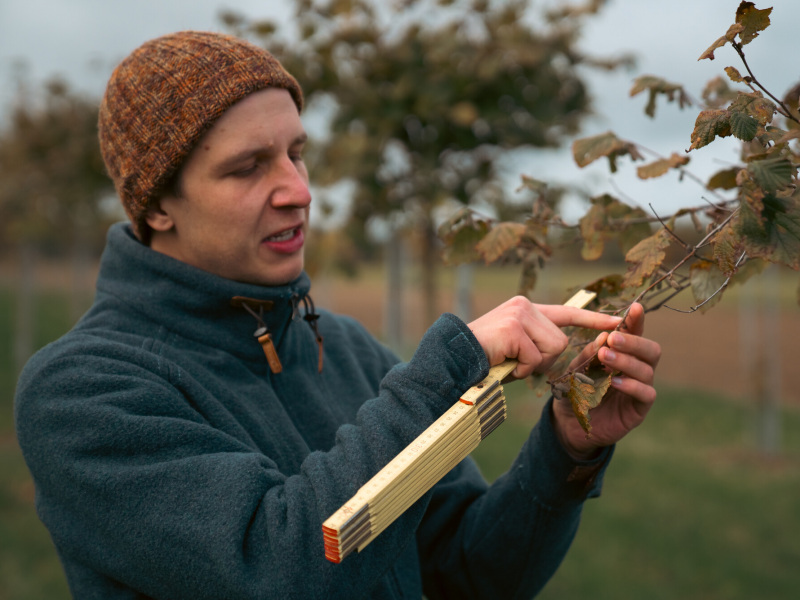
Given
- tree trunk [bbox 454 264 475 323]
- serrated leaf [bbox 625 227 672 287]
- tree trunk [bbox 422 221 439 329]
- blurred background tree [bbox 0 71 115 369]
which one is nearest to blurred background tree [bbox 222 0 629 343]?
tree trunk [bbox 422 221 439 329]

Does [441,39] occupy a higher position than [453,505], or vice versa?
[441,39]

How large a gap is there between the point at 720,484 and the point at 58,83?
26.1 feet

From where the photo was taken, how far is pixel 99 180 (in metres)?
7.83

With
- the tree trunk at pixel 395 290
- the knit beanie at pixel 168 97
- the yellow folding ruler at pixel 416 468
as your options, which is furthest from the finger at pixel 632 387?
the tree trunk at pixel 395 290

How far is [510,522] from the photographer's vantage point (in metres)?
1.76

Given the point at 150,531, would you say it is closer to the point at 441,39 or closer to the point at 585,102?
the point at 441,39

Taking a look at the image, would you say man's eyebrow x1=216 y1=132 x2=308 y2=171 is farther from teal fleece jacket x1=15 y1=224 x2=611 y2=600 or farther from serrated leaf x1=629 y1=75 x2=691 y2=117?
serrated leaf x1=629 y1=75 x2=691 y2=117

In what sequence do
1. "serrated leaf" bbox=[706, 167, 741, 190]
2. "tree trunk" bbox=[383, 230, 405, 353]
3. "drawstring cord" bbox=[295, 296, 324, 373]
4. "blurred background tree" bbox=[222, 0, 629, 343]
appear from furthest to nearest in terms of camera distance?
"tree trunk" bbox=[383, 230, 405, 353], "blurred background tree" bbox=[222, 0, 629, 343], "drawstring cord" bbox=[295, 296, 324, 373], "serrated leaf" bbox=[706, 167, 741, 190]

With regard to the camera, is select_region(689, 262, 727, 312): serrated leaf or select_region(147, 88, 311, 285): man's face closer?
select_region(689, 262, 727, 312): serrated leaf

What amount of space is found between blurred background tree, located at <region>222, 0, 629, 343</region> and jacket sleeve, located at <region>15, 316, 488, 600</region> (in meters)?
2.91

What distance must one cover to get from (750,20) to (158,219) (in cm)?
127

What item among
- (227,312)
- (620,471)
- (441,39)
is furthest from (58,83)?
(227,312)

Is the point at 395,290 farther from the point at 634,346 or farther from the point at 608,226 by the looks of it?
the point at 634,346

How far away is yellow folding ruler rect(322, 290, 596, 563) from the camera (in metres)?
1.06
